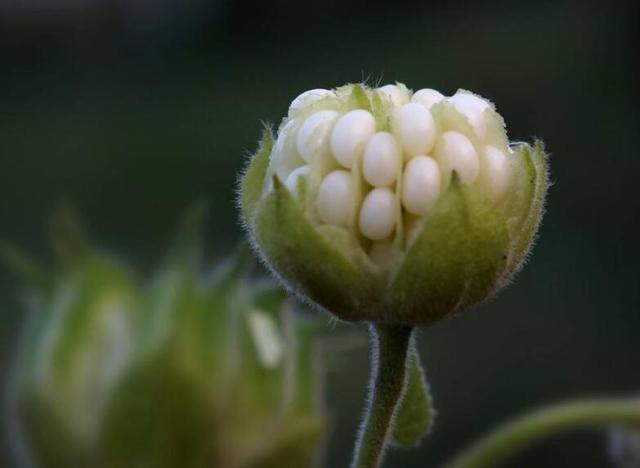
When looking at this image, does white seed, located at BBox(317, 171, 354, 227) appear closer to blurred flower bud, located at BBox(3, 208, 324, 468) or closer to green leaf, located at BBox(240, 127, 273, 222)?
green leaf, located at BBox(240, 127, 273, 222)

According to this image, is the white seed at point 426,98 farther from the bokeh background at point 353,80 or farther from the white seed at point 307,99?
the bokeh background at point 353,80

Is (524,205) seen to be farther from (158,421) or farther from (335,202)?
(158,421)

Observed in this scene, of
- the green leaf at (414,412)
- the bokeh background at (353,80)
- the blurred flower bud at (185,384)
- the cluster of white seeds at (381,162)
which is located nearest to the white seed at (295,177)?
the cluster of white seeds at (381,162)

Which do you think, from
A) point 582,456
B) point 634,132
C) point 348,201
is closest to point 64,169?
point 634,132

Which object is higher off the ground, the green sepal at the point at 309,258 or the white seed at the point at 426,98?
the white seed at the point at 426,98

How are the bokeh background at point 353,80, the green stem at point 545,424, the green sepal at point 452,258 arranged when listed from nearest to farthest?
the green sepal at point 452,258 < the green stem at point 545,424 < the bokeh background at point 353,80

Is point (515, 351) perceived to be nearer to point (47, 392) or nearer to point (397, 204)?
point (47, 392)
